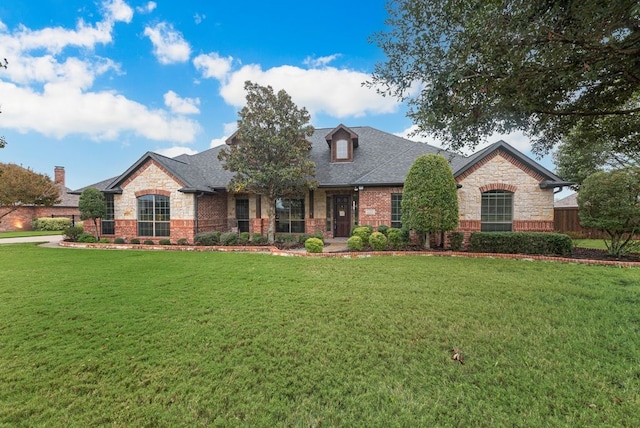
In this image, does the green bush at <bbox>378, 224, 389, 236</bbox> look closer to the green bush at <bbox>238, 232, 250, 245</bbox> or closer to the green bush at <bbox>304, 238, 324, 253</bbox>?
the green bush at <bbox>304, 238, 324, 253</bbox>

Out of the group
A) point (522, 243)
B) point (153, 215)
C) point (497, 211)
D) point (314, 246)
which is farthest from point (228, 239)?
point (497, 211)

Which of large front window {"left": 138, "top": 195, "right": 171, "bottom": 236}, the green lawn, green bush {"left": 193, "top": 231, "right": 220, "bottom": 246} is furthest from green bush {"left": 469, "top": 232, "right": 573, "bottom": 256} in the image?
large front window {"left": 138, "top": 195, "right": 171, "bottom": 236}

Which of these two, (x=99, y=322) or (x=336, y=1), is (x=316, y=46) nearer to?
(x=336, y=1)

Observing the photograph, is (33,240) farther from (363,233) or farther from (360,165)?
(360,165)

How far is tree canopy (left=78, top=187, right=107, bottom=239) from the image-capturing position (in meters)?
13.6

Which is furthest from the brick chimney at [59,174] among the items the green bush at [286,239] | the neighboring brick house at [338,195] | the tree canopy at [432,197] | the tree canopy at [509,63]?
the tree canopy at [509,63]

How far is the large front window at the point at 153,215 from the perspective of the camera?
1416 cm

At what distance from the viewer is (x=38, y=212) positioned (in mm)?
26578

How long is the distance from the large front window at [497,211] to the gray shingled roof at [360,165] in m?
1.60

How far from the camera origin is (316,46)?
1223cm

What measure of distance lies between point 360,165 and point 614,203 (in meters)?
9.92

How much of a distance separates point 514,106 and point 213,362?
6.28 metres

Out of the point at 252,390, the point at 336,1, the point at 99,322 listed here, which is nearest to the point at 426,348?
the point at 252,390

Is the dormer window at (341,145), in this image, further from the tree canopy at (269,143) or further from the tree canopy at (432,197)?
the tree canopy at (432,197)
